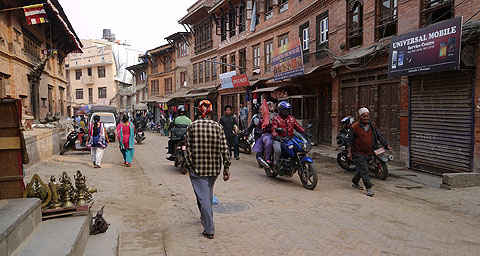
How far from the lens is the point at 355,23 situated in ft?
43.3

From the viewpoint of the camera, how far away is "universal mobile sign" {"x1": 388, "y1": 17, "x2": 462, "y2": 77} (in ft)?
24.9

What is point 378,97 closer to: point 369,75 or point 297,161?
point 369,75

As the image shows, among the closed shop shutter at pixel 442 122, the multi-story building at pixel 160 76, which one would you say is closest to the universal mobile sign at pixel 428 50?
the closed shop shutter at pixel 442 122

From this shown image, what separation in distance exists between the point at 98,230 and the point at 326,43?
13172mm

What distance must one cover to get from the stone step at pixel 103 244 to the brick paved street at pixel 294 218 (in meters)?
0.20

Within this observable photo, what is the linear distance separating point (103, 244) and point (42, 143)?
320 inches

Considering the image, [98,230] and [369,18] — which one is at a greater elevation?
[369,18]

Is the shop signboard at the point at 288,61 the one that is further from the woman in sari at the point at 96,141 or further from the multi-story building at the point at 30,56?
the multi-story building at the point at 30,56

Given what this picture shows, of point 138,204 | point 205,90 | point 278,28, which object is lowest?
point 138,204

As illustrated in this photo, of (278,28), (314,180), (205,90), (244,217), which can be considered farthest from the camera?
(205,90)

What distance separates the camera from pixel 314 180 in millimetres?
7191

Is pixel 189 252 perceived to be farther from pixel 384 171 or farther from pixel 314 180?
pixel 384 171

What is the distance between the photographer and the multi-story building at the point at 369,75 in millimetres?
8305

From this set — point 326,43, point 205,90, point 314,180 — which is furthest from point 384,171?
point 205,90
